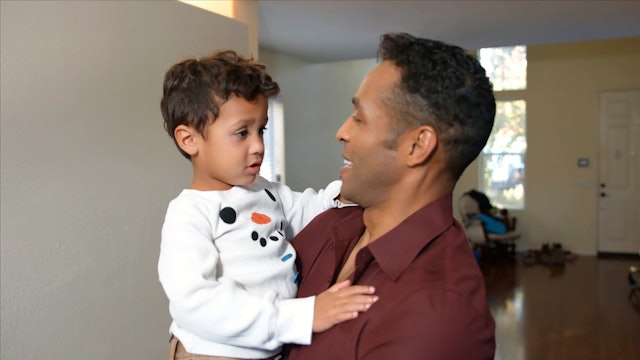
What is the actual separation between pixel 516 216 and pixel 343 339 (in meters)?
9.23

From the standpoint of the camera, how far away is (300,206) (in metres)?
1.67

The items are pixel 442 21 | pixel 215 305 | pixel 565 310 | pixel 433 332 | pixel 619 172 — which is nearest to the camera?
pixel 433 332

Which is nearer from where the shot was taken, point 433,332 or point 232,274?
point 433,332

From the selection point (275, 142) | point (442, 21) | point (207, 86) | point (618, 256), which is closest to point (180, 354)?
point (207, 86)

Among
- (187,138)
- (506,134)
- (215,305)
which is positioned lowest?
(215,305)

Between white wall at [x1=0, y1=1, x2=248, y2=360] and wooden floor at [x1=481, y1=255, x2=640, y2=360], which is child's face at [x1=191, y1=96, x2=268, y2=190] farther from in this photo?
wooden floor at [x1=481, y1=255, x2=640, y2=360]

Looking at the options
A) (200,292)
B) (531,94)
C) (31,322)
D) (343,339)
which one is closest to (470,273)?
(343,339)

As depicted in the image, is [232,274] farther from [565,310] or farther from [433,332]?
[565,310]

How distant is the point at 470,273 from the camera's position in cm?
105

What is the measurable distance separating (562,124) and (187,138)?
353 inches

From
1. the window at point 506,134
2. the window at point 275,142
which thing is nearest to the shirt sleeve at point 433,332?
the window at point 275,142

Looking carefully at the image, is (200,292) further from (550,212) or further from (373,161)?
(550,212)

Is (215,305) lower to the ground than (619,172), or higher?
lower

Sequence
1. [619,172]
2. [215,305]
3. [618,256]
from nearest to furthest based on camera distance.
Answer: [215,305], [619,172], [618,256]
